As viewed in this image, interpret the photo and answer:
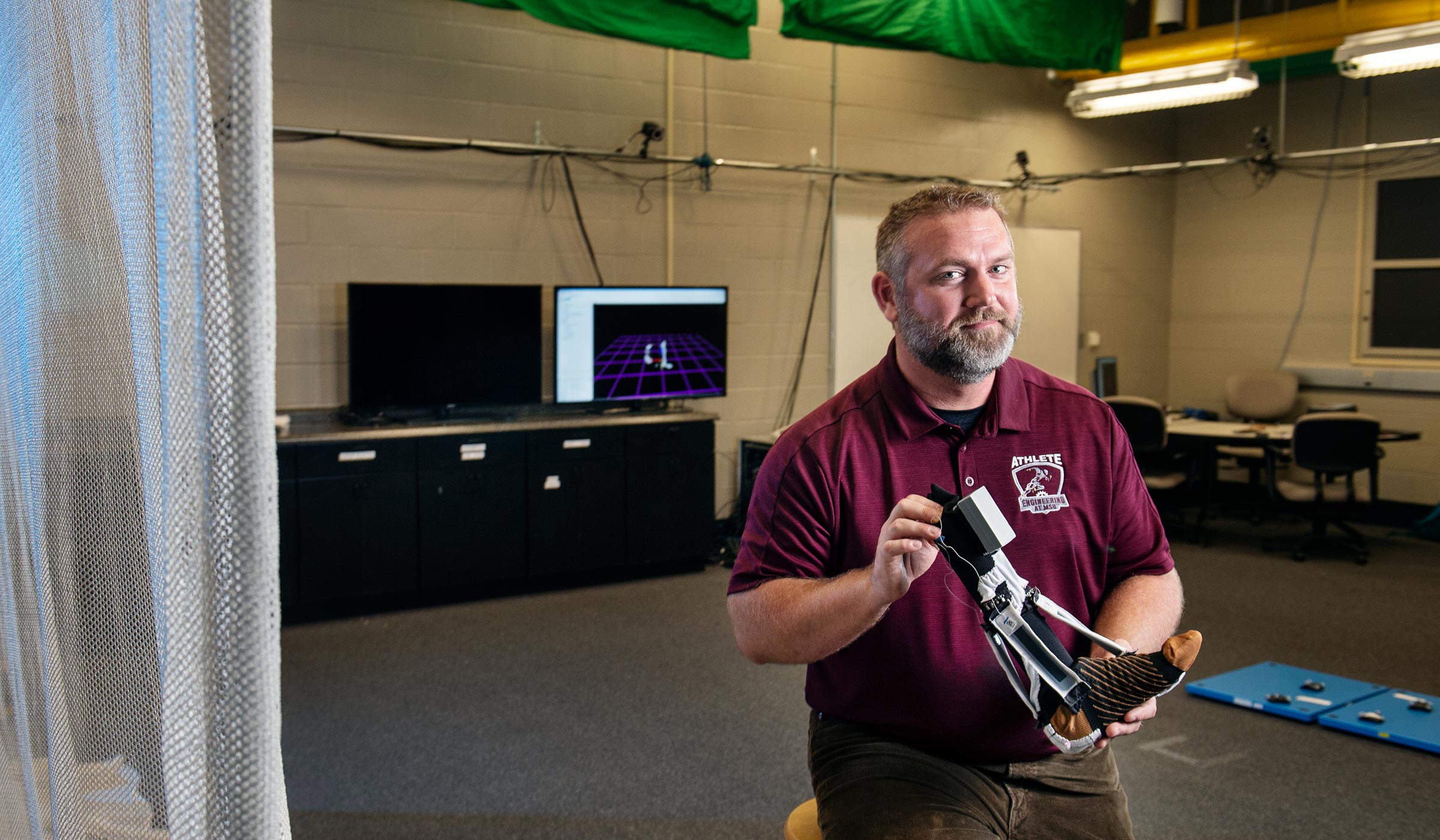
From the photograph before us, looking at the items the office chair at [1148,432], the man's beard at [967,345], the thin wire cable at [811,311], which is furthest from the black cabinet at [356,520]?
the office chair at [1148,432]

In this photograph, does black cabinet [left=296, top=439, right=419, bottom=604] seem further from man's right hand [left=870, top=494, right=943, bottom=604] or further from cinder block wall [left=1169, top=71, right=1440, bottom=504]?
cinder block wall [left=1169, top=71, right=1440, bottom=504]

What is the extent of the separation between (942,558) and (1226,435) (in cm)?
545

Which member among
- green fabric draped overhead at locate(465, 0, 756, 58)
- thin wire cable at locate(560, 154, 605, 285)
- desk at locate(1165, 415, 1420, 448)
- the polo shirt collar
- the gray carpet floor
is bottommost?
the gray carpet floor

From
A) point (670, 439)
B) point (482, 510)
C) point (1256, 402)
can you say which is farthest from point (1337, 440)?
point (482, 510)

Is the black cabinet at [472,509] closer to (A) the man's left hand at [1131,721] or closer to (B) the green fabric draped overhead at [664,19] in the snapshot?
(B) the green fabric draped overhead at [664,19]

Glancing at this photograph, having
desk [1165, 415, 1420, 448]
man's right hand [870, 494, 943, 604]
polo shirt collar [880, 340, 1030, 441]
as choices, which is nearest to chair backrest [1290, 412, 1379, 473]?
desk [1165, 415, 1420, 448]

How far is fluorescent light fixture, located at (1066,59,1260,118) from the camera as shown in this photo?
19.7ft

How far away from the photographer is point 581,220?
5758mm

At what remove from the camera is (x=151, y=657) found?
0.77 metres

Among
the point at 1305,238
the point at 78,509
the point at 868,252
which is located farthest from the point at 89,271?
the point at 1305,238

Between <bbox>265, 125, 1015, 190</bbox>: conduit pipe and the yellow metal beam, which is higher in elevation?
the yellow metal beam

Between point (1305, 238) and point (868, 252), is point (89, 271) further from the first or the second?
point (1305, 238)

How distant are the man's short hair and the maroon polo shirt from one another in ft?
0.52

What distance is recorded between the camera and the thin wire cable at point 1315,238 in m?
7.45
